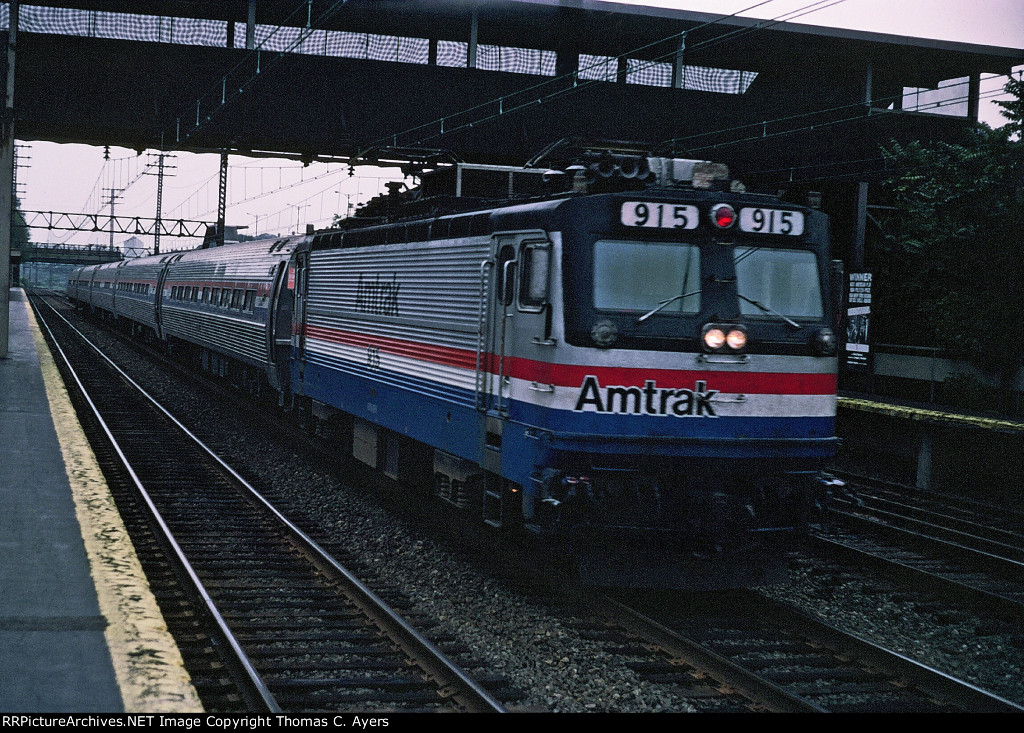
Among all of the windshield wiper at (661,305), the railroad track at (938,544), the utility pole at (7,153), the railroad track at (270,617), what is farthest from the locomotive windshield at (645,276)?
the utility pole at (7,153)

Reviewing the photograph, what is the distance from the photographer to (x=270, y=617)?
8.01 metres

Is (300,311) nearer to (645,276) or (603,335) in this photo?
(645,276)

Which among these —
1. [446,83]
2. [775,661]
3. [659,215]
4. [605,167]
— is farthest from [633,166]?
[446,83]

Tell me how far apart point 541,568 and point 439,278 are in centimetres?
292

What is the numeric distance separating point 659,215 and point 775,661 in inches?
129

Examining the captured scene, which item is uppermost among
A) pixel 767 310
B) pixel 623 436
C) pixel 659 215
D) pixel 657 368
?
pixel 659 215

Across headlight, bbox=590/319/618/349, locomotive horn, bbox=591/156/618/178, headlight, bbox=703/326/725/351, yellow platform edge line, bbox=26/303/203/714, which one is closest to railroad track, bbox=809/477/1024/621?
headlight, bbox=703/326/725/351

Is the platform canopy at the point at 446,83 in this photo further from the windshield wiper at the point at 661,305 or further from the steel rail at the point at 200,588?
the windshield wiper at the point at 661,305

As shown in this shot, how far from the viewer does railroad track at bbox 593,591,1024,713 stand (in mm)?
6422

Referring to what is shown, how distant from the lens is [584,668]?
23.1ft

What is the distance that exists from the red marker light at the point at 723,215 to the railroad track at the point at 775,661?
2907mm

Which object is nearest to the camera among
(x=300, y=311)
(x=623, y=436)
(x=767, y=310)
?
(x=623, y=436)

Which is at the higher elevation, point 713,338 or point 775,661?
point 713,338

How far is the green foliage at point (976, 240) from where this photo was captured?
16047 mm
